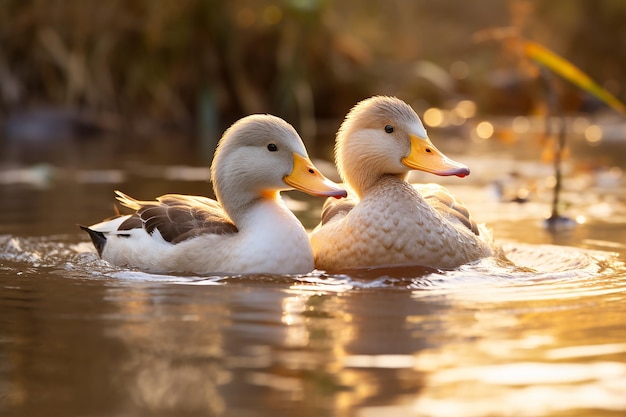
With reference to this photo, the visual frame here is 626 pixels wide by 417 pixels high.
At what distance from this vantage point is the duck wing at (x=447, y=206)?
6828 mm

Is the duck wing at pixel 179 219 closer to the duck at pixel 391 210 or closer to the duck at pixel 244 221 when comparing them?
the duck at pixel 244 221

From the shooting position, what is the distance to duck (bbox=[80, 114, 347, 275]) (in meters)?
5.94

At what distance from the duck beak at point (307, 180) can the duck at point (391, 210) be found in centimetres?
34

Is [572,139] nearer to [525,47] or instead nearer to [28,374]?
[525,47]

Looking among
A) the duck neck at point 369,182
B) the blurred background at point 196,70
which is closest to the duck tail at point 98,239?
the duck neck at point 369,182

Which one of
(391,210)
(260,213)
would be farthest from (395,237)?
(260,213)

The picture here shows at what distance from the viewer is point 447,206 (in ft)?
23.1

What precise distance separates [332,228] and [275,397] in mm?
3167

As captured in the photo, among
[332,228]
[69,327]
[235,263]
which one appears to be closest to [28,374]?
[69,327]

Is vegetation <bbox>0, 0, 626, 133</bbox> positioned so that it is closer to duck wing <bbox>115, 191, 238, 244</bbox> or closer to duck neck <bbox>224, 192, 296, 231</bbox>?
duck wing <bbox>115, 191, 238, 244</bbox>

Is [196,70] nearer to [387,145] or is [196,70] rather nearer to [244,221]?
→ [387,145]

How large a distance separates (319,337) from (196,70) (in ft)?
52.6

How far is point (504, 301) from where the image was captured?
5.13 meters

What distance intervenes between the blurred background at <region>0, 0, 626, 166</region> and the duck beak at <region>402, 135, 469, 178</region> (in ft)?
29.1
